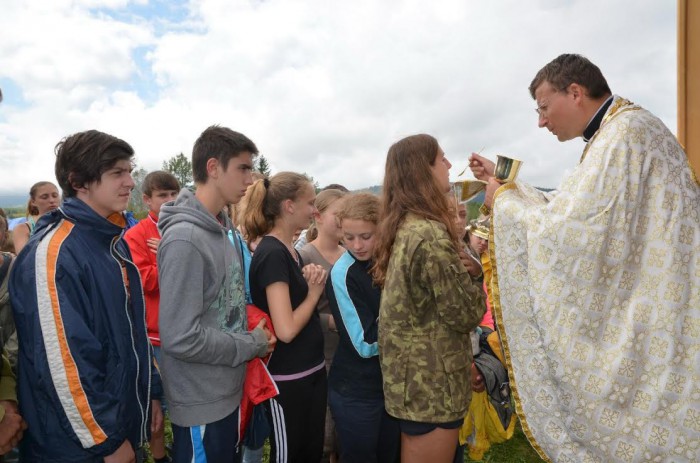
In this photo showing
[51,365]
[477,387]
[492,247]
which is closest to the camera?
[51,365]

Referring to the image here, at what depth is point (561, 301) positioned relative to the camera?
2.15 metres

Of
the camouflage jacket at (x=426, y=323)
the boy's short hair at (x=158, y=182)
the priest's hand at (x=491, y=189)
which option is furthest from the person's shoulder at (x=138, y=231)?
the priest's hand at (x=491, y=189)

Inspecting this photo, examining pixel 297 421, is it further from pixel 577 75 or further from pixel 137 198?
pixel 137 198

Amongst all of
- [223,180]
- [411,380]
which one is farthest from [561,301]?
[223,180]

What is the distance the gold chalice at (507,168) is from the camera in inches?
100

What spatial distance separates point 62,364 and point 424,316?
149 centimetres

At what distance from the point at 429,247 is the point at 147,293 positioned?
207cm

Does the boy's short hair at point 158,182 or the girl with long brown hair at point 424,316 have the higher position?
the boy's short hair at point 158,182

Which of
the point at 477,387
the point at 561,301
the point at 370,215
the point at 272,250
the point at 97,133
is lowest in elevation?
the point at 477,387

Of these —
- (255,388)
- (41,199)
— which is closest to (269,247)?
(255,388)

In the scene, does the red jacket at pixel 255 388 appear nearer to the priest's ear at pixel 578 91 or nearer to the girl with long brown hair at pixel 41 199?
the priest's ear at pixel 578 91

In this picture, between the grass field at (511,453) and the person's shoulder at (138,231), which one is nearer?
the person's shoulder at (138,231)

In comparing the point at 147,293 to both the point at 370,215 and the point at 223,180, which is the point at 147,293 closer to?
the point at 223,180

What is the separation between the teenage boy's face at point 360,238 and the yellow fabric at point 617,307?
82cm
